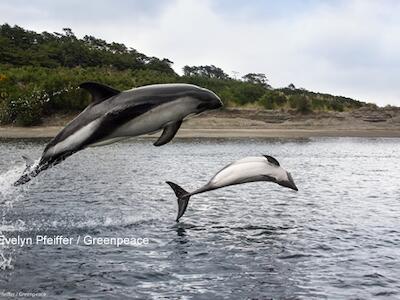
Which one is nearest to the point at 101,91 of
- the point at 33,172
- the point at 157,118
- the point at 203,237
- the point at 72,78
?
the point at 157,118

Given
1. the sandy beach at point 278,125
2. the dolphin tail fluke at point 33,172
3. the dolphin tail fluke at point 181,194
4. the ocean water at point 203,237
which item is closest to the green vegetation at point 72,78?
the sandy beach at point 278,125

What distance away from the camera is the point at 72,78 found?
76.7 metres

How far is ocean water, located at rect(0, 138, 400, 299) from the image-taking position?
12.0 meters

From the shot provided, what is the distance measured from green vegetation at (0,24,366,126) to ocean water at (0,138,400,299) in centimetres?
920

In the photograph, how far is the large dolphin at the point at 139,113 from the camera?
29.6ft

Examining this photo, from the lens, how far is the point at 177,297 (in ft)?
36.7

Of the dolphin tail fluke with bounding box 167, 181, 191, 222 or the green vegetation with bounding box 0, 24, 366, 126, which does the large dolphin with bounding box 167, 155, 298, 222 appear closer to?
the dolphin tail fluke with bounding box 167, 181, 191, 222

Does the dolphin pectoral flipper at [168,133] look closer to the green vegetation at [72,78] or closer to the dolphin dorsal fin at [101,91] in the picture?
the dolphin dorsal fin at [101,91]

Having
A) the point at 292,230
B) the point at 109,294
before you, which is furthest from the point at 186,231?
the point at 109,294

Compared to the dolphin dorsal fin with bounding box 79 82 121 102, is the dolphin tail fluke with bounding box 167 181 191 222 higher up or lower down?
lower down

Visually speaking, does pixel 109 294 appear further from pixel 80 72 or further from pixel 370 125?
pixel 80 72

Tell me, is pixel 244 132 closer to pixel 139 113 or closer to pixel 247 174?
pixel 247 174

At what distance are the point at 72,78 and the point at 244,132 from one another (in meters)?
24.3

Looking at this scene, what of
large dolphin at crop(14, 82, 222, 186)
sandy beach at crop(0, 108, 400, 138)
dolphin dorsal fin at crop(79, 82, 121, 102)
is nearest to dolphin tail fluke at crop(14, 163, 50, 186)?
large dolphin at crop(14, 82, 222, 186)
